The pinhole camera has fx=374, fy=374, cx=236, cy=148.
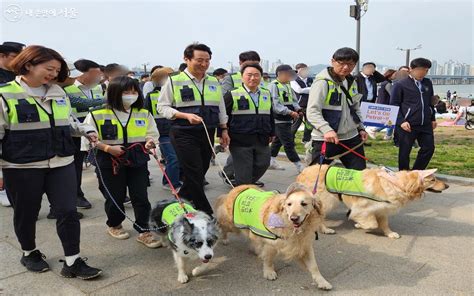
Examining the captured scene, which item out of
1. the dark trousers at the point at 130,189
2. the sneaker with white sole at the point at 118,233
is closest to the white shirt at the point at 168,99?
the dark trousers at the point at 130,189

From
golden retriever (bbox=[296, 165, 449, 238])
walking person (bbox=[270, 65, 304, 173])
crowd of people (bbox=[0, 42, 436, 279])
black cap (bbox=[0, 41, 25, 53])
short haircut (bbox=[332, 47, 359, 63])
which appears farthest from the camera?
walking person (bbox=[270, 65, 304, 173])

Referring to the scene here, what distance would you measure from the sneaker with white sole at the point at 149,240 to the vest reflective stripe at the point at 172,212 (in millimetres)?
483

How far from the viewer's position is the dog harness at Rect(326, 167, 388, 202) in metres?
4.36

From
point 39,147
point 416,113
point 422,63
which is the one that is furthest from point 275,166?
point 39,147

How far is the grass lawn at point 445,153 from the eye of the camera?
7.48 metres

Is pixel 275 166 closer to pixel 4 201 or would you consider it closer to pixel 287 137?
pixel 287 137

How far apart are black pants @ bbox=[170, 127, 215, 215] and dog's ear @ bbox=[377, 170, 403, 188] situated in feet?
6.87

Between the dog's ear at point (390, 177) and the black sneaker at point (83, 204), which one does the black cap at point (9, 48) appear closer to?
the black sneaker at point (83, 204)

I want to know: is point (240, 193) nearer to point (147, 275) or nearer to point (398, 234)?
point (147, 275)

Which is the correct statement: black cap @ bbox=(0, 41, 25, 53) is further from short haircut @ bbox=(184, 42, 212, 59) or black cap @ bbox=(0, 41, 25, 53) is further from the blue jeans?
the blue jeans

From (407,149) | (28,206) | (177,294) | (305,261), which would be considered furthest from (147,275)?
(407,149)

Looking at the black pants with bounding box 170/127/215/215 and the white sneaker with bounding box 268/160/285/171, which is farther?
the white sneaker with bounding box 268/160/285/171

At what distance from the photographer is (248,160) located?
4988 mm

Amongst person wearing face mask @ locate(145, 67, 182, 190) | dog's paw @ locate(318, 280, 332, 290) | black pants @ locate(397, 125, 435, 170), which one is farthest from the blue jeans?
black pants @ locate(397, 125, 435, 170)
